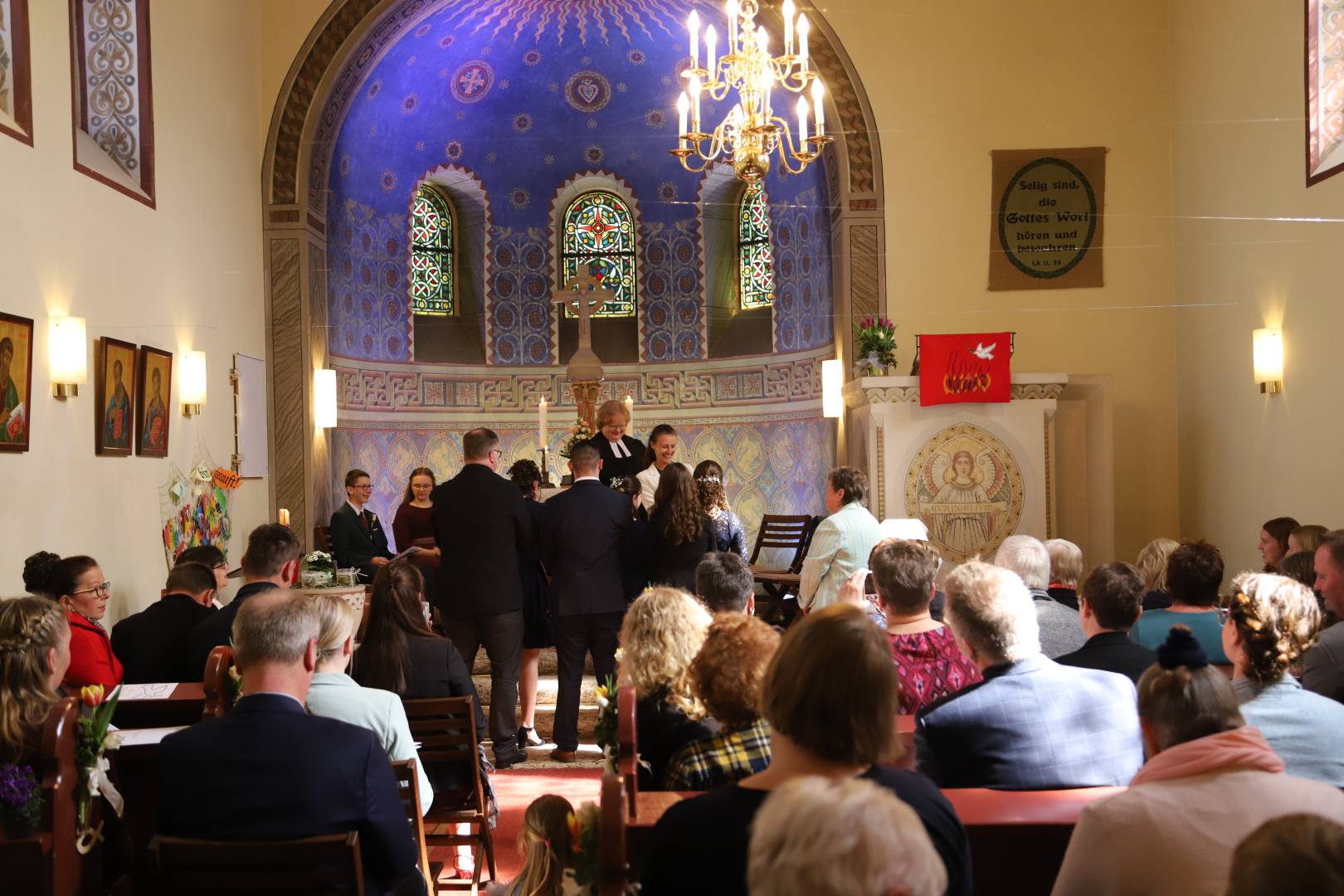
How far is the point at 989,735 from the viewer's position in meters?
2.93

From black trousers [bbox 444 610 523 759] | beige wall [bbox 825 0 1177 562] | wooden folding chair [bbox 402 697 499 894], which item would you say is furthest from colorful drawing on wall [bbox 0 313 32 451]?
beige wall [bbox 825 0 1177 562]

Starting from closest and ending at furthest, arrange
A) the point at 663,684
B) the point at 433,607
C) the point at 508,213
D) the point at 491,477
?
the point at 663,684, the point at 491,477, the point at 433,607, the point at 508,213

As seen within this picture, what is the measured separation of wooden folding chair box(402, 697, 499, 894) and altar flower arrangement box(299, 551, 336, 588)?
3.58 metres

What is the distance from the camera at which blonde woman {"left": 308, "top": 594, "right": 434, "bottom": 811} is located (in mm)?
3508

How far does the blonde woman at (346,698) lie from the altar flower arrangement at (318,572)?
415cm

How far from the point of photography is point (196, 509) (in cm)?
884

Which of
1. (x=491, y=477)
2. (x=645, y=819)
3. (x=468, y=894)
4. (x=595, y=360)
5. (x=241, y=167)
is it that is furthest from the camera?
(x=595, y=360)

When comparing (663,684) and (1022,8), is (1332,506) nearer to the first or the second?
(1022,8)

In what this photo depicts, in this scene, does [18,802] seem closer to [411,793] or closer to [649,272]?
[411,793]

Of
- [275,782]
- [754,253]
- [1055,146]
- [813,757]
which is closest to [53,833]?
[275,782]

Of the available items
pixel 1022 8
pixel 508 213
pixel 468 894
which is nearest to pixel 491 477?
A: pixel 468 894

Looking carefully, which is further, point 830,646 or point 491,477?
point 491,477

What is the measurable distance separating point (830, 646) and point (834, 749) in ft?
0.52

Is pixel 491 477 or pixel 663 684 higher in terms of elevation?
pixel 491 477
